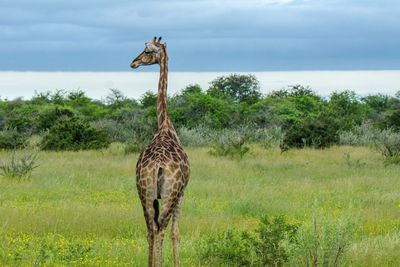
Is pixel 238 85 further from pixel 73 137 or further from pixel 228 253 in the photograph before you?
pixel 228 253

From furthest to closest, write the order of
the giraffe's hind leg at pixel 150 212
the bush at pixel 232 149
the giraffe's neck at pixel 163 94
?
1. the bush at pixel 232 149
2. the giraffe's neck at pixel 163 94
3. the giraffe's hind leg at pixel 150 212

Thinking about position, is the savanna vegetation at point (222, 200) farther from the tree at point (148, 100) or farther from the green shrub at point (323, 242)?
the tree at point (148, 100)

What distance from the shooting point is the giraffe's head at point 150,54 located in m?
9.07

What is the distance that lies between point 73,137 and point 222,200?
44.6 ft

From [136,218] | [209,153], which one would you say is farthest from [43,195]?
[209,153]

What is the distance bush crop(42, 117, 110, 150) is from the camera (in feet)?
89.5

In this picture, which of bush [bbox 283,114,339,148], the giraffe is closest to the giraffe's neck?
the giraffe

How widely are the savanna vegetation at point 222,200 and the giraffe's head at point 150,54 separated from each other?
2.36 m

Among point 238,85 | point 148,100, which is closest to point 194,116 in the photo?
point 148,100

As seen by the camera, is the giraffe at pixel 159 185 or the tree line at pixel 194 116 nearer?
the giraffe at pixel 159 185

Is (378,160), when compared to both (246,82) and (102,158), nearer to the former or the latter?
(102,158)

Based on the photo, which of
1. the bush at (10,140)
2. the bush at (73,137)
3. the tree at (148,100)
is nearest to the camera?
the bush at (73,137)

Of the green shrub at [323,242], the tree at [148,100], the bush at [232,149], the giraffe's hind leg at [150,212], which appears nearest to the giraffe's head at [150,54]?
the giraffe's hind leg at [150,212]

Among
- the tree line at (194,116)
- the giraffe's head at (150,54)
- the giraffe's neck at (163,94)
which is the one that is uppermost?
the giraffe's head at (150,54)
